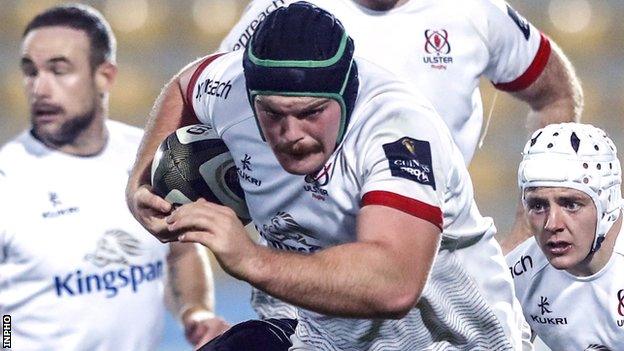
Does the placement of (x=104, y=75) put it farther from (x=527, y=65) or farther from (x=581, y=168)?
(x=581, y=168)

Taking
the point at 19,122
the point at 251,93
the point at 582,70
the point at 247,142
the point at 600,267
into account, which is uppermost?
the point at 251,93

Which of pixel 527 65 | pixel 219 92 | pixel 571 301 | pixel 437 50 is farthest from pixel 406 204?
pixel 527 65

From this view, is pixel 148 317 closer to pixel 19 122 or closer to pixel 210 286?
pixel 210 286

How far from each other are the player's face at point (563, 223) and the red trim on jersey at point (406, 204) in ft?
5.54

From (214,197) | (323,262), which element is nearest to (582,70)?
(214,197)

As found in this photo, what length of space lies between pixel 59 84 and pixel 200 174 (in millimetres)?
2091

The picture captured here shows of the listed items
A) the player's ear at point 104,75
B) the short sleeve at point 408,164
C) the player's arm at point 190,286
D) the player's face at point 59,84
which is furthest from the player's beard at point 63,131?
the short sleeve at point 408,164

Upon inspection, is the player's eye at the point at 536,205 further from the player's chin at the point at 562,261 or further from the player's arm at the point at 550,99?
the player's arm at the point at 550,99

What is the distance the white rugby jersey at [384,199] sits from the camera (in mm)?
3736

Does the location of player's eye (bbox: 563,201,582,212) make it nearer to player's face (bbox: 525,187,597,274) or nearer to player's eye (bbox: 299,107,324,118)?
player's face (bbox: 525,187,597,274)

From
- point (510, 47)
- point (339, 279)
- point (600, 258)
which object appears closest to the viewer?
point (339, 279)

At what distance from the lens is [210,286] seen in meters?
6.25

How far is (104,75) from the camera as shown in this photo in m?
6.73

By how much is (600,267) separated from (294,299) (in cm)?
223
